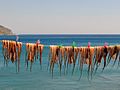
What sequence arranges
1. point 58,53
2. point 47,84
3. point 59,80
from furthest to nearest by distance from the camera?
point 59,80 < point 47,84 < point 58,53

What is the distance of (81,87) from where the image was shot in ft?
158

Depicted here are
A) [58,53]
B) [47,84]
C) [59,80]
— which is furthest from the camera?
[59,80]

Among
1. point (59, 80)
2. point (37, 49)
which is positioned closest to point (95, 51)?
point (37, 49)

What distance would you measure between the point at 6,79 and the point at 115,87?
1982 cm

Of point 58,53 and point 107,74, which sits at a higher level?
point 58,53

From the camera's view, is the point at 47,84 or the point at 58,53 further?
the point at 47,84

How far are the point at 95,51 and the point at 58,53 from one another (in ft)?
7.63

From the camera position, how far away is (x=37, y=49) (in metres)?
20.1

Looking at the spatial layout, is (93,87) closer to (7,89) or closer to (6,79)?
(7,89)

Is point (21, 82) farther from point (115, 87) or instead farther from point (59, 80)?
point (115, 87)

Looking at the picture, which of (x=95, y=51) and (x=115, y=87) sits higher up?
(x=95, y=51)

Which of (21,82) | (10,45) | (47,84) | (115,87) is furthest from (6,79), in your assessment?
(10,45)

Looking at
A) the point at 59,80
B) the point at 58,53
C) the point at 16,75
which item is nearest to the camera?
the point at 58,53

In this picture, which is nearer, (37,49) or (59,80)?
(37,49)
